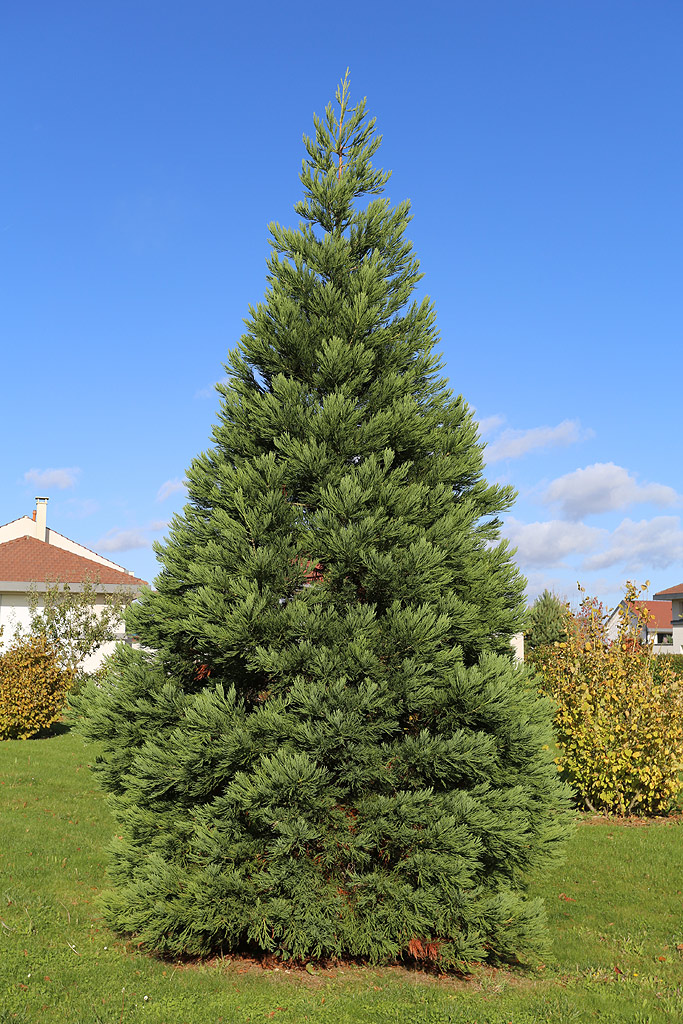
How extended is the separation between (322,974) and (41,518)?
31.1m

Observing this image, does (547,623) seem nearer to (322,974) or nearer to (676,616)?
(676,616)

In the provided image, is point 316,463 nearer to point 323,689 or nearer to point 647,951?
point 323,689

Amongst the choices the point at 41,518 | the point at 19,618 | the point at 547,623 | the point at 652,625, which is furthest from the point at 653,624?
the point at 19,618

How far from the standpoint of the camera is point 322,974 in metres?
7.04

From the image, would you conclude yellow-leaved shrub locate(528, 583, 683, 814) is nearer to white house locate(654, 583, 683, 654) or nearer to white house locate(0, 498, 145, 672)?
white house locate(0, 498, 145, 672)

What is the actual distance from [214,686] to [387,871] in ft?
8.26

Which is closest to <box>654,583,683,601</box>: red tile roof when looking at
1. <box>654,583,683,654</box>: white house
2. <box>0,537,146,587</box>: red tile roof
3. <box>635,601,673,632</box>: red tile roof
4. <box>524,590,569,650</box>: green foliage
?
<box>654,583,683,654</box>: white house

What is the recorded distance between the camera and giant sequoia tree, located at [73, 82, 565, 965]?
698 centimetres

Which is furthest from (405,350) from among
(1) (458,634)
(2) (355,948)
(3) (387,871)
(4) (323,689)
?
(2) (355,948)

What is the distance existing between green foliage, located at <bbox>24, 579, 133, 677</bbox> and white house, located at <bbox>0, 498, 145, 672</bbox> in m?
0.50

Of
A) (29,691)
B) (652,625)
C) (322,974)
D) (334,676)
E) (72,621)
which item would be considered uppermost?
Result: (652,625)

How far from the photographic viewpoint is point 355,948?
702 cm

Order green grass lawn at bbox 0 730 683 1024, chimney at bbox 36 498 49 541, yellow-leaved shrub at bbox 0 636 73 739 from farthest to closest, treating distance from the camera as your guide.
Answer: chimney at bbox 36 498 49 541, yellow-leaved shrub at bbox 0 636 73 739, green grass lawn at bbox 0 730 683 1024

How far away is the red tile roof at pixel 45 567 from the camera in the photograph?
29.0m
